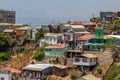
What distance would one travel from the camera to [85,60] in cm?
4219

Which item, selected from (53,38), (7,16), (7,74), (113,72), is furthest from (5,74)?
(7,16)

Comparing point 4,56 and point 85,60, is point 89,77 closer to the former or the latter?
point 85,60

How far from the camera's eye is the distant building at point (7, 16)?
8088 cm

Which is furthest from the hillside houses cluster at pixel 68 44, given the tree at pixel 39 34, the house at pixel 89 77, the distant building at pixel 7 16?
the distant building at pixel 7 16

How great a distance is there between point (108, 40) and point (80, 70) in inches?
258

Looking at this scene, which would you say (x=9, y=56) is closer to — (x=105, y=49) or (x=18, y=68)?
(x=18, y=68)

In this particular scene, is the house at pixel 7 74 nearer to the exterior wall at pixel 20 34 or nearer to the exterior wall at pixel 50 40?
the exterior wall at pixel 50 40

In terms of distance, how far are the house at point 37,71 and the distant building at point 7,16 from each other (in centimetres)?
3911

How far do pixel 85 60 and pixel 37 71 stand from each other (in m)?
5.24

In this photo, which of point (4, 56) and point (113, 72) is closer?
point (113, 72)

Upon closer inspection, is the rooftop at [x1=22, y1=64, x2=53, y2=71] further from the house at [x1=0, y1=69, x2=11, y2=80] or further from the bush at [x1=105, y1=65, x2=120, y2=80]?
the bush at [x1=105, y1=65, x2=120, y2=80]

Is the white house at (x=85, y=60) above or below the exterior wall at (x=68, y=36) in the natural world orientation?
below

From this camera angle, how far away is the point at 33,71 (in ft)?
139

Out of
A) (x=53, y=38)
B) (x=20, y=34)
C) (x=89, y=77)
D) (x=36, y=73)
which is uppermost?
(x=53, y=38)
